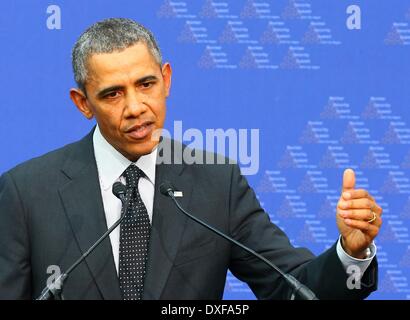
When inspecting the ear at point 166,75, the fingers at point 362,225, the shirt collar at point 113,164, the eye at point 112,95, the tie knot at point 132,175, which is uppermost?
the ear at point 166,75

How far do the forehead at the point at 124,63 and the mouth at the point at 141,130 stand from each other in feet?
0.40

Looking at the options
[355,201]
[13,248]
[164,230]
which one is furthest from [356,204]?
[13,248]

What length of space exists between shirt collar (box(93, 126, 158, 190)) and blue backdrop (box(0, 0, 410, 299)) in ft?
1.80

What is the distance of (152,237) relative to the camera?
2.27 m

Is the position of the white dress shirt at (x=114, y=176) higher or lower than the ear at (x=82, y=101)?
lower

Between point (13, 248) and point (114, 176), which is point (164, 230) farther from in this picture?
point (13, 248)

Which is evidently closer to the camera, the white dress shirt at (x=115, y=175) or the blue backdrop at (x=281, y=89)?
the white dress shirt at (x=115, y=175)

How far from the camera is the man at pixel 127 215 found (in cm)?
225

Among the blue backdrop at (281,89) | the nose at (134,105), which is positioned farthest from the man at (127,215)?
the blue backdrop at (281,89)

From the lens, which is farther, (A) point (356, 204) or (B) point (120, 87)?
(B) point (120, 87)

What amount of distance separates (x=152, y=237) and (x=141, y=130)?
260 millimetres

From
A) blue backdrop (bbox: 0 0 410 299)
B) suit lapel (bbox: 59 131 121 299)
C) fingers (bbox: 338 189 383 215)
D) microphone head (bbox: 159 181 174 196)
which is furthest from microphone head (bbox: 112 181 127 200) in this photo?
blue backdrop (bbox: 0 0 410 299)

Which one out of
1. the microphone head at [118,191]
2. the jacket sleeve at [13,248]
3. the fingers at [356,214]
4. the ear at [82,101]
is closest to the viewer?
the fingers at [356,214]

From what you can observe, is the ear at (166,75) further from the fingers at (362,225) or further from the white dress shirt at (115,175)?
the fingers at (362,225)
